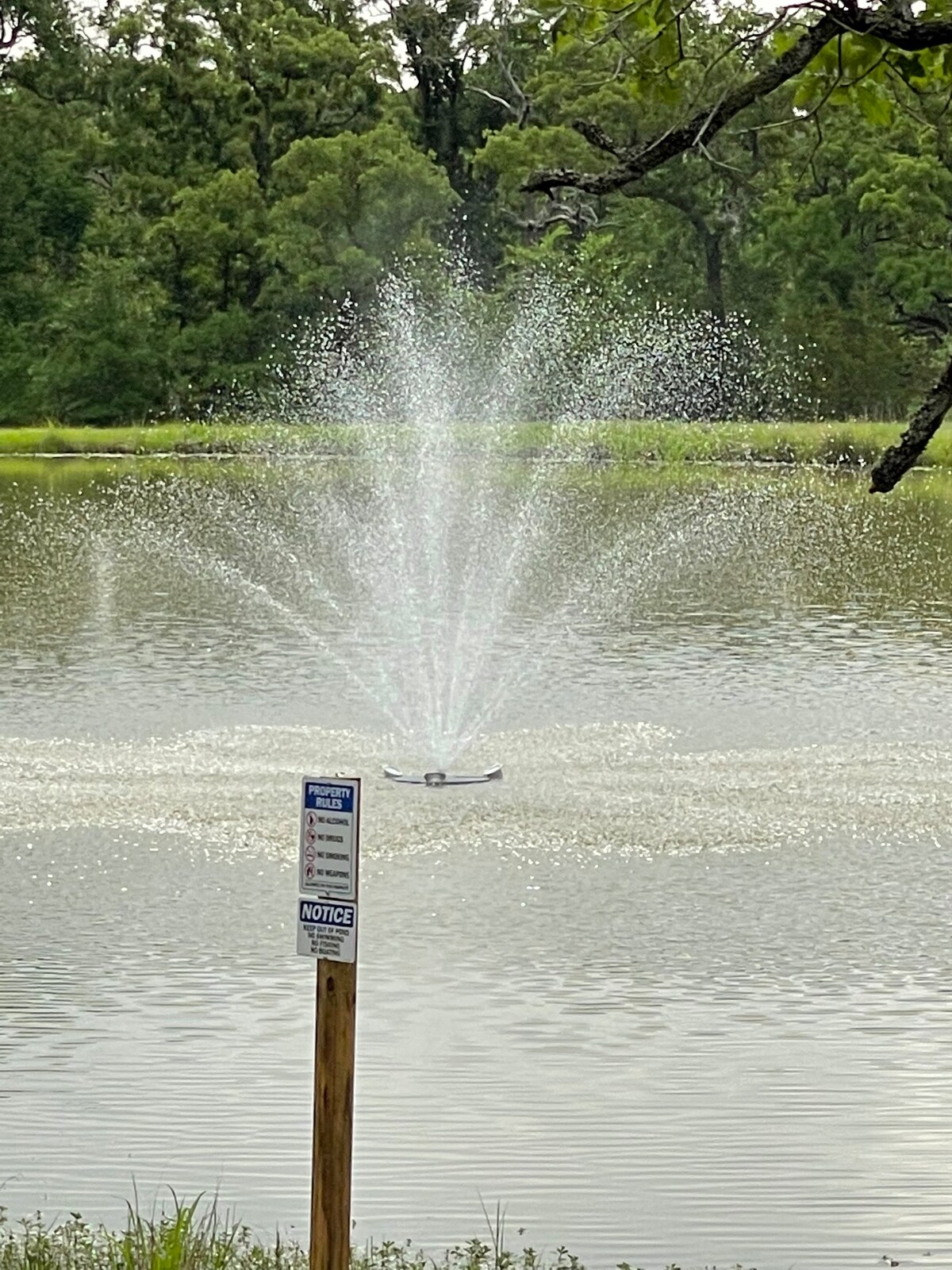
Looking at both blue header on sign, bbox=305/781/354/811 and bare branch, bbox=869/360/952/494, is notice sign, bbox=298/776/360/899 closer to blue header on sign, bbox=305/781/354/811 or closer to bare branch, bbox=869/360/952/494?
blue header on sign, bbox=305/781/354/811

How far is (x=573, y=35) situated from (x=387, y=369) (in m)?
52.7

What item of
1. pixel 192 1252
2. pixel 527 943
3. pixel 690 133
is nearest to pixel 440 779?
pixel 527 943

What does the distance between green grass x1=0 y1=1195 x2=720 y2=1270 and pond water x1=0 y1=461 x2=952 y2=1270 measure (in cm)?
30

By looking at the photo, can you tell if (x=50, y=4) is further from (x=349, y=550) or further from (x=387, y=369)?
(x=349, y=550)

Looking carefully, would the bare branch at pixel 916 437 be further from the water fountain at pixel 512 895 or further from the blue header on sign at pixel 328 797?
the water fountain at pixel 512 895

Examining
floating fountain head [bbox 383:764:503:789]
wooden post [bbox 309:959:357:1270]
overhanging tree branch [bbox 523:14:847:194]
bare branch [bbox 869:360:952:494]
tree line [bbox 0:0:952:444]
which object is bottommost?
wooden post [bbox 309:959:357:1270]

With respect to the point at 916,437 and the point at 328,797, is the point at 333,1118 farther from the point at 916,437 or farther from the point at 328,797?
the point at 916,437

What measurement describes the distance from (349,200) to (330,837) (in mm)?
53442

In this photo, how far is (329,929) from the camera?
190 inches

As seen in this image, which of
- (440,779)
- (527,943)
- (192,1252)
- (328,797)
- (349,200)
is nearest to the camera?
(328,797)

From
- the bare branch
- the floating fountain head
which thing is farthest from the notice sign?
the floating fountain head

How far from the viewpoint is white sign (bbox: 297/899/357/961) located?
4812mm

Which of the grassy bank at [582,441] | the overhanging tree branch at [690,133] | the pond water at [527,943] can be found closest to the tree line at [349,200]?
the grassy bank at [582,441]

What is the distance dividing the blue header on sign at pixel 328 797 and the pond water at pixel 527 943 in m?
2.15
